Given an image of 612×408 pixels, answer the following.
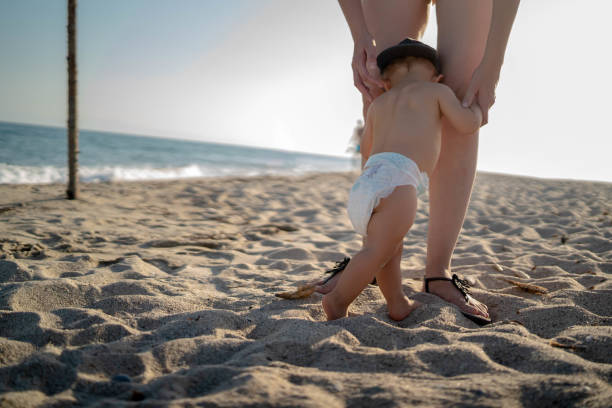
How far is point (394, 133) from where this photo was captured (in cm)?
148

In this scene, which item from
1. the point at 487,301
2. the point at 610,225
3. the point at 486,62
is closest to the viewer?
the point at 486,62

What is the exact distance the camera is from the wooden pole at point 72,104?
14.5 feet

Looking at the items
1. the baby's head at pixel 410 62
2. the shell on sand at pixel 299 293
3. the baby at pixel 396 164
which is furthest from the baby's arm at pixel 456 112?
the shell on sand at pixel 299 293

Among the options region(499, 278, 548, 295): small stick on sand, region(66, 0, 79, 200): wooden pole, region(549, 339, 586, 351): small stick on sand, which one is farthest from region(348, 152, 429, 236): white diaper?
region(66, 0, 79, 200): wooden pole

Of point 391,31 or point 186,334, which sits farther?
point 391,31

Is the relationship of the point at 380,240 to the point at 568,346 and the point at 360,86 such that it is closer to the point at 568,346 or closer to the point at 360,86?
the point at 568,346

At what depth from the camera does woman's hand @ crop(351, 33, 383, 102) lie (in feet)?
5.59

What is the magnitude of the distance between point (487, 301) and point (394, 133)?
36.5 inches

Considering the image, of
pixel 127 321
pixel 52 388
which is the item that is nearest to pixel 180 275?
pixel 127 321

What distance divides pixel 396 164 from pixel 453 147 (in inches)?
18.2

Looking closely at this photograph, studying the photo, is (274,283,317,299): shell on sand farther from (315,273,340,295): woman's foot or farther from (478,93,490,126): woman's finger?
(478,93,490,126): woman's finger

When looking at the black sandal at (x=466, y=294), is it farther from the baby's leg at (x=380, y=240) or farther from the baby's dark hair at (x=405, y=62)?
the baby's dark hair at (x=405, y=62)

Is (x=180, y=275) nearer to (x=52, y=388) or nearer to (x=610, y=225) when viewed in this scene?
(x=52, y=388)

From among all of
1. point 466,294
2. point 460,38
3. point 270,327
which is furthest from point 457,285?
point 460,38
